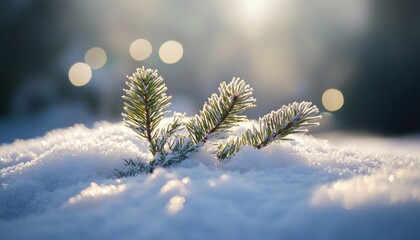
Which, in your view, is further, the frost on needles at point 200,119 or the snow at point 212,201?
the frost on needles at point 200,119

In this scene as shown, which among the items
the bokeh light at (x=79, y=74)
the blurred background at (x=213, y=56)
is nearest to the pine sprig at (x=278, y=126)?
the blurred background at (x=213, y=56)

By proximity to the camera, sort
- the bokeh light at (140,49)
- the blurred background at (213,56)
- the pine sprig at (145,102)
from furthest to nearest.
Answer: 1. the bokeh light at (140,49)
2. the blurred background at (213,56)
3. the pine sprig at (145,102)

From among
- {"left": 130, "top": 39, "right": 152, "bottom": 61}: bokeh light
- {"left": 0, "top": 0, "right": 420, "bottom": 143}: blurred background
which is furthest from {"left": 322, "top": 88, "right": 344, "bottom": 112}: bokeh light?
{"left": 130, "top": 39, "right": 152, "bottom": 61}: bokeh light

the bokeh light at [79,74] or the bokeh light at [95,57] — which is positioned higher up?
the bokeh light at [95,57]

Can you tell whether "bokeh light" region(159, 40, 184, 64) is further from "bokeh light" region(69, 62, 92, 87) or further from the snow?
the snow

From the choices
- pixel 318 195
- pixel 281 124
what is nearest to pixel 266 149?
pixel 281 124

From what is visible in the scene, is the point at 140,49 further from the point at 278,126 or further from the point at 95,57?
the point at 278,126

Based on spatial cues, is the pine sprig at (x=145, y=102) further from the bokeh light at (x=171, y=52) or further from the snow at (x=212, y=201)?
the bokeh light at (x=171, y=52)
